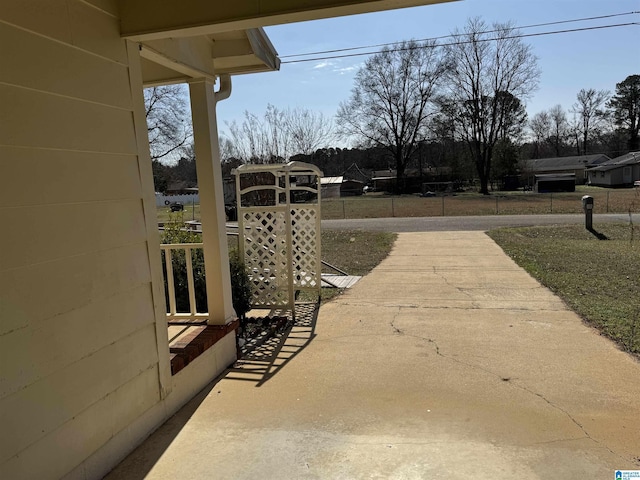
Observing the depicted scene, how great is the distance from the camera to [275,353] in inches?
161

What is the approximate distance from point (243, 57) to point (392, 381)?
9.56ft

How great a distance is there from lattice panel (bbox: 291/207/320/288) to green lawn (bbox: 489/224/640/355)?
3297mm

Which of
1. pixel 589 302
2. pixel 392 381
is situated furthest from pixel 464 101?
pixel 392 381

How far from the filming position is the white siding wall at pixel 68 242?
5.58ft

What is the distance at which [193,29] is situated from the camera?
93.6 inches

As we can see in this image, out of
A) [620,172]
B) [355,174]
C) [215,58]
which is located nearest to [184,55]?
[215,58]

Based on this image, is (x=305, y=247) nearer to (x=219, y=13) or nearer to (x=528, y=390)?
(x=528, y=390)

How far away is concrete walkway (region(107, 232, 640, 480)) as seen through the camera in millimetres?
2266

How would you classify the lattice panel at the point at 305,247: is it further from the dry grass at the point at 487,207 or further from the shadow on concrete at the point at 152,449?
the dry grass at the point at 487,207

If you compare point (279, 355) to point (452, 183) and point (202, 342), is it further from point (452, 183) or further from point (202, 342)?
point (452, 183)

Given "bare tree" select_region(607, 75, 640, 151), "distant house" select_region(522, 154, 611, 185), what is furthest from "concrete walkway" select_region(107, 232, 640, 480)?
"bare tree" select_region(607, 75, 640, 151)

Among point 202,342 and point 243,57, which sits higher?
point 243,57

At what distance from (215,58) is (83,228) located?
2159mm

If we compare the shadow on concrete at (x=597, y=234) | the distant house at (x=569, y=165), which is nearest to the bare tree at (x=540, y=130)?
the distant house at (x=569, y=165)
